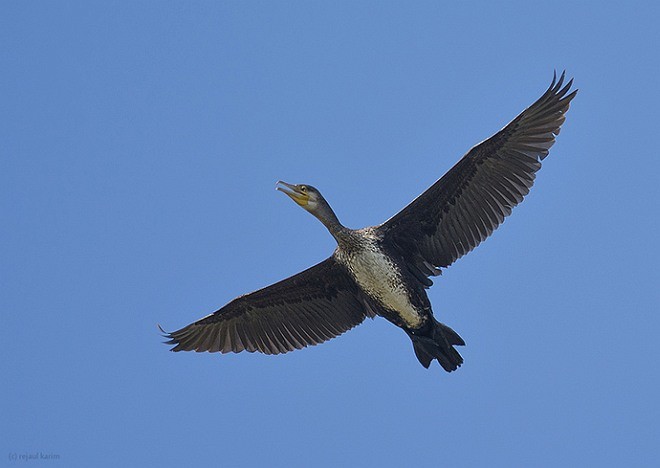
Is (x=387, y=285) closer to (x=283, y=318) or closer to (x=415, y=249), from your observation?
(x=415, y=249)

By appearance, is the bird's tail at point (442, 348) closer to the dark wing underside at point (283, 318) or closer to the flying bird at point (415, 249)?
the flying bird at point (415, 249)

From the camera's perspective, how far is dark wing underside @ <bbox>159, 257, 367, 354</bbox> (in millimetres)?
17766

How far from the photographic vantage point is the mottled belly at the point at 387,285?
1656 centimetres

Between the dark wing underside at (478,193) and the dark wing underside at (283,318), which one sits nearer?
the dark wing underside at (478,193)

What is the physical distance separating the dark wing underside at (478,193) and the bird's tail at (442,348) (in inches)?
38.8

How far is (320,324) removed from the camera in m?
18.0

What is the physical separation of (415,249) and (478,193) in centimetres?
113

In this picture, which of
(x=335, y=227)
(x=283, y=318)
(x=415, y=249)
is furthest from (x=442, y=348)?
(x=283, y=318)

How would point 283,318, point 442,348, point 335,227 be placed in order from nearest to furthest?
point 442,348, point 335,227, point 283,318

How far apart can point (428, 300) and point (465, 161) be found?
6.25 ft

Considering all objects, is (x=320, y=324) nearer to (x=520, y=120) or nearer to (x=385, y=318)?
(x=385, y=318)

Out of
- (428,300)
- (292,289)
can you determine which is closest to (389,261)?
(428,300)

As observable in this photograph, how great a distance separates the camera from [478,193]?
1703 cm

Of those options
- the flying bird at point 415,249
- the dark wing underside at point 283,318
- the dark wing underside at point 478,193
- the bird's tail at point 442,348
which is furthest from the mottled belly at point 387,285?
the dark wing underside at point 283,318
